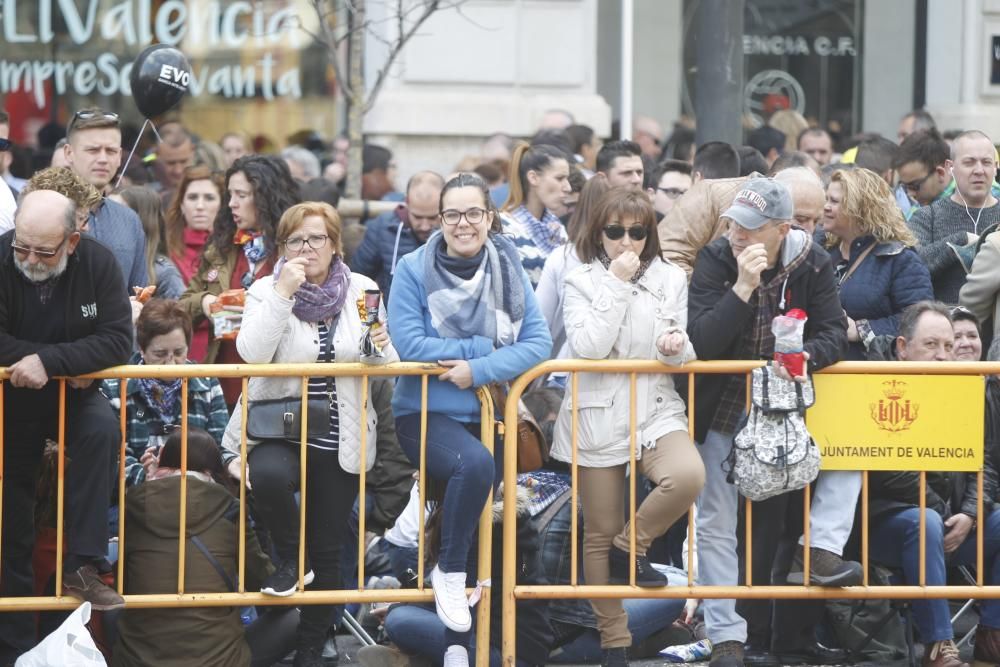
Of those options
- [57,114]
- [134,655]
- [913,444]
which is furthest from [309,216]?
[57,114]

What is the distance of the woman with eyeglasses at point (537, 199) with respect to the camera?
8.80m

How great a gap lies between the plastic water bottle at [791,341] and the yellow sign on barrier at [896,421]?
0.25m

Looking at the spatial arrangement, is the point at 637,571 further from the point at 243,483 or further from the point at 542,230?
the point at 542,230

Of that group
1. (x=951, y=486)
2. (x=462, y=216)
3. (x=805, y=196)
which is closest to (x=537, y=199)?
(x=805, y=196)

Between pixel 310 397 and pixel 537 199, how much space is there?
8.55ft

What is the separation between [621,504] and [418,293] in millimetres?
1231

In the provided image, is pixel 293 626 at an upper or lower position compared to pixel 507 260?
lower

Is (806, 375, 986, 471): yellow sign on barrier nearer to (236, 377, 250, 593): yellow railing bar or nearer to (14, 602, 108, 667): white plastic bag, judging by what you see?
(236, 377, 250, 593): yellow railing bar

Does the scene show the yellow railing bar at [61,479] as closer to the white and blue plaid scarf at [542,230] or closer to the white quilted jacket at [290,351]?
the white quilted jacket at [290,351]

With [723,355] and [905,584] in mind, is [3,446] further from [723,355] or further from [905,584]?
[905,584]

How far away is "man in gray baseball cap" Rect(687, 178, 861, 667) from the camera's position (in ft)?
22.4

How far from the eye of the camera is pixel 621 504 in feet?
22.7

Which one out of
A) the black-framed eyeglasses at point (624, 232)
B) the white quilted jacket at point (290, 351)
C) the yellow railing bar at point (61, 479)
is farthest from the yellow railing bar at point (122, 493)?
the black-framed eyeglasses at point (624, 232)

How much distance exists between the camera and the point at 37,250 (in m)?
6.45
